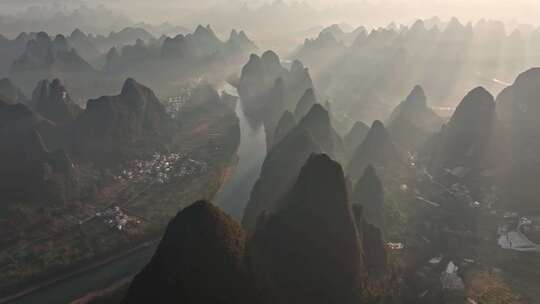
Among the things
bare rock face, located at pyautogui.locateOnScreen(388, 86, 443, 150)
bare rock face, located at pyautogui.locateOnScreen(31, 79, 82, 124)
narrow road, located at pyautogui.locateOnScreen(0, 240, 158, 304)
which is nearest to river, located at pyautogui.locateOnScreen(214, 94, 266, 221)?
narrow road, located at pyautogui.locateOnScreen(0, 240, 158, 304)

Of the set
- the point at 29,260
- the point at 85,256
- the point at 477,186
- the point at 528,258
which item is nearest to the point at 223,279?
the point at 85,256

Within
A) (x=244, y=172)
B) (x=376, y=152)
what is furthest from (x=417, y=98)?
(x=244, y=172)

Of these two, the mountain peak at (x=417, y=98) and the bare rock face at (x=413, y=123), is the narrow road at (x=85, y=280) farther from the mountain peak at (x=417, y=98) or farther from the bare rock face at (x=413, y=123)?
the mountain peak at (x=417, y=98)

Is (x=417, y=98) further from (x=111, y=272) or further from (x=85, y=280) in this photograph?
(x=85, y=280)

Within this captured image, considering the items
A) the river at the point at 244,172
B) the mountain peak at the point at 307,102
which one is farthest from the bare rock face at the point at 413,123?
the river at the point at 244,172

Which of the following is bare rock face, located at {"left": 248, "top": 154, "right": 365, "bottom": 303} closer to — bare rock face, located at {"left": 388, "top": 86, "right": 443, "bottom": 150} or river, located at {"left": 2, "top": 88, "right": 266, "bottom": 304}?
river, located at {"left": 2, "top": 88, "right": 266, "bottom": 304}

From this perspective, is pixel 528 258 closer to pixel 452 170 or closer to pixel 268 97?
pixel 452 170
